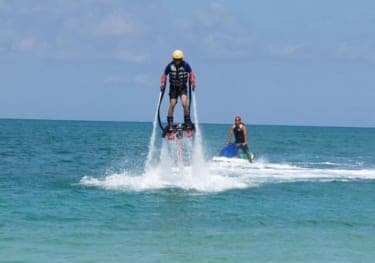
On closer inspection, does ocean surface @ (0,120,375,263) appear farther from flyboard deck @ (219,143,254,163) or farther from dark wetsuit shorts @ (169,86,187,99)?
flyboard deck @ (219,143,254,163)

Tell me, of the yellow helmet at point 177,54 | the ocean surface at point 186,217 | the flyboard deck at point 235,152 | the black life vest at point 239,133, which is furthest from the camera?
the flyboard deck at point 235,152

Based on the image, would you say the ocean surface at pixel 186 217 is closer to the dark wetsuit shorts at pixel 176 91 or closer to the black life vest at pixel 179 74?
the dark wetsuit shorts at pixel 176 91

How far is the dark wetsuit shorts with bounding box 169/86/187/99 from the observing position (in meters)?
19.1

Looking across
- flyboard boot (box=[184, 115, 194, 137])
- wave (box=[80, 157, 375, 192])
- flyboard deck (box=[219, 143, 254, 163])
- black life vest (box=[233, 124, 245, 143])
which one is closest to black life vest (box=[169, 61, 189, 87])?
flyboard boot (box=[184, 115, 194, 137])

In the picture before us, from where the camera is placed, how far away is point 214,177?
80.5ft

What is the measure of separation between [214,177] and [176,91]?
6.06m

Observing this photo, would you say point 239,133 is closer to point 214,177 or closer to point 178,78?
point 214,177

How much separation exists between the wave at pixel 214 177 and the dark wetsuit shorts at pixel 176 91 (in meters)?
3.12

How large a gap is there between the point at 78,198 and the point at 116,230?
15.8 feet

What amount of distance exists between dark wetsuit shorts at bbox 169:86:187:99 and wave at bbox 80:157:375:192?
312 cm

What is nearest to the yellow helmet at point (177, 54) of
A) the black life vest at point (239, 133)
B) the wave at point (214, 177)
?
the wave at point (214, 177)

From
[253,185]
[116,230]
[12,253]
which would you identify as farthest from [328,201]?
[12,253]

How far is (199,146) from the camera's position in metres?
21.1

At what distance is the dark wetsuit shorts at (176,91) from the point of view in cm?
1911
